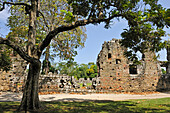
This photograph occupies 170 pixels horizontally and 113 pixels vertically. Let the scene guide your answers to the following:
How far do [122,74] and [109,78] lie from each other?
1.67m

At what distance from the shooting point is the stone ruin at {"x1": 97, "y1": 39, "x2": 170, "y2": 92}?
56.5 feet

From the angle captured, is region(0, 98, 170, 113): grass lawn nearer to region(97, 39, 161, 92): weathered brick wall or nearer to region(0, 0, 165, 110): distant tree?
region(0, 0, 165, 110): distant tree

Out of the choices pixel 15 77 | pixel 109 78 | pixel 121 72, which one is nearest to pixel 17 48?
pixel 15 77

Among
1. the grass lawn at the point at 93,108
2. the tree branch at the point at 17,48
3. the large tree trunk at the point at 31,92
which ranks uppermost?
the tree branch at the point at 17,48

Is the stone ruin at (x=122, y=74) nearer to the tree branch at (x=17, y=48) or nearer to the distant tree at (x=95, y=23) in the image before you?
the distant tree at (x=95, y=23)

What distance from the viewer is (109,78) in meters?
17.3

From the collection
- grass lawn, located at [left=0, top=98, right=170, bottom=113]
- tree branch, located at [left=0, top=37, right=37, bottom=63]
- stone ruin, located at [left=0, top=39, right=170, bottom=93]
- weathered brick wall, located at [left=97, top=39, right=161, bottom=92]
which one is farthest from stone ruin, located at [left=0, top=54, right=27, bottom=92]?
tree branch, located at [left=0, top=37, right=37, bottom=63]

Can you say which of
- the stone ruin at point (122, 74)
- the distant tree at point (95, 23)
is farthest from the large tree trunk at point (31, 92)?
the stone ruin at point (122, 74)

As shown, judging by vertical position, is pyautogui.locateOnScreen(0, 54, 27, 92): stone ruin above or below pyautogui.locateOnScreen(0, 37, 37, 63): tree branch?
below

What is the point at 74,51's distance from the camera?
53.1ft

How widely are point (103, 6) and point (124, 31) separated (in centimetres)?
175

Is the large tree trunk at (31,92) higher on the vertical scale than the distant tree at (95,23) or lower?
lower

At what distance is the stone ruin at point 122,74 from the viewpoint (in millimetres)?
17219

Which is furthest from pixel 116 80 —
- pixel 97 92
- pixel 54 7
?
pixel 54 7
